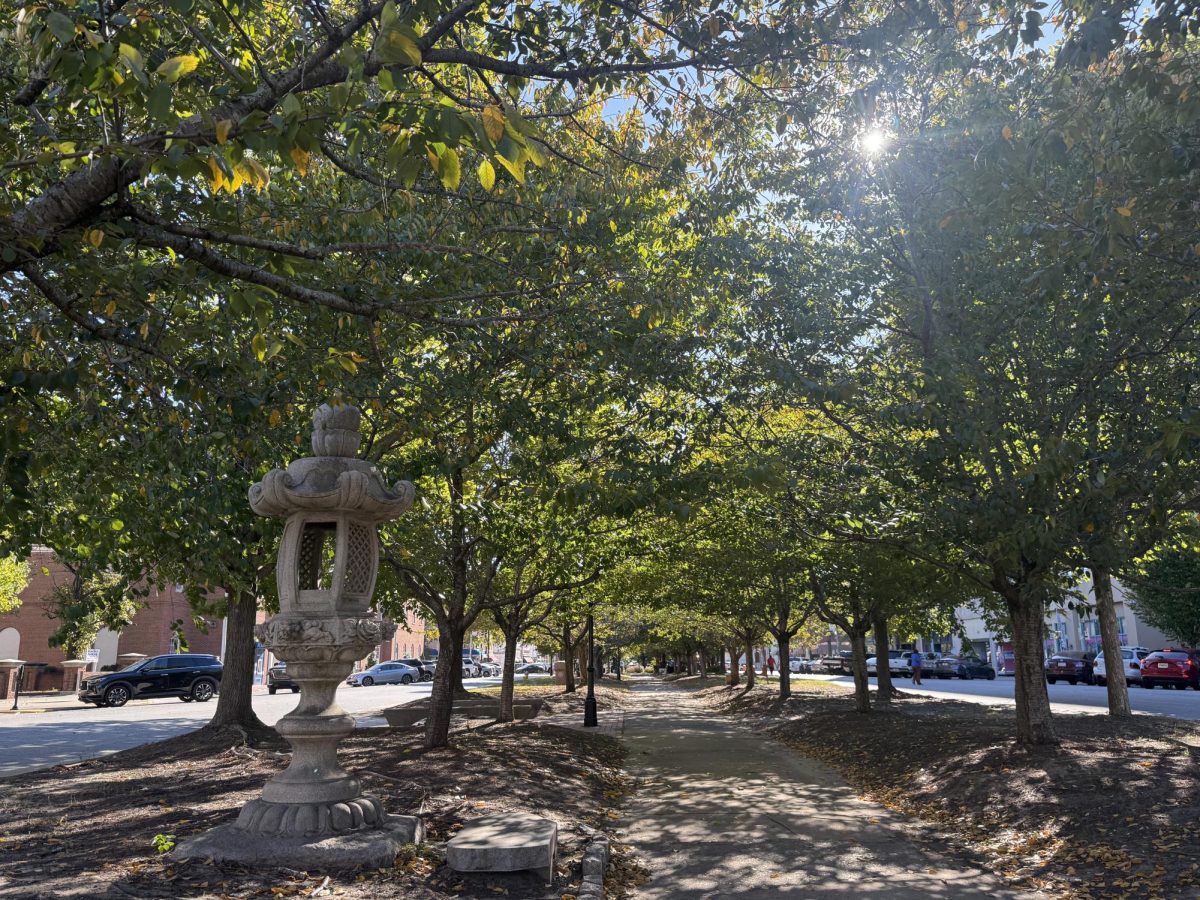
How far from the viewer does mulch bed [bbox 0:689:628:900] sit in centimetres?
567

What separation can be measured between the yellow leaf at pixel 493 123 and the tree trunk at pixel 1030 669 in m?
10.9

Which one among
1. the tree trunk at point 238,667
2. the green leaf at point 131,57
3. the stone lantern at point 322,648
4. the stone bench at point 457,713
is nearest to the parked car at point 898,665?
the stone bench at point 457,713

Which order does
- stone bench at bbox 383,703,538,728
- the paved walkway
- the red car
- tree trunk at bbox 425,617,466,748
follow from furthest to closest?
the red car
stone bench at bbox 383,703,538,728
tree trunk at bbox 425,617,466,748
the paved walkway

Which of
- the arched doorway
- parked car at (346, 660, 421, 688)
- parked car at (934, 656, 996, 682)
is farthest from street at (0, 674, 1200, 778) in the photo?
parked car at (346, 660, 421, 688)

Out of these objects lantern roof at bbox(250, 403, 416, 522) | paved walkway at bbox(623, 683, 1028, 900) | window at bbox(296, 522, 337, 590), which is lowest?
paved walkway at bbox(623, 683, 1028, 900)

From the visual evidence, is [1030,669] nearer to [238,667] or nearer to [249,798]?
[249,798]

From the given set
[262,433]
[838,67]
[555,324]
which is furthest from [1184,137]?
[262,433]

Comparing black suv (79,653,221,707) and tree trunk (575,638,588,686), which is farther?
tree trunk (575,638,588,686)

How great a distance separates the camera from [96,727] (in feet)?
70.3

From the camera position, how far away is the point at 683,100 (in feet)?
23.9

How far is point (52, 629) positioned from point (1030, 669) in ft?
152

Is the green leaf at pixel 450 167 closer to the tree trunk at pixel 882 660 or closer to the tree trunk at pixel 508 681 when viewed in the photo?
the tree trunk at pixel 508 681

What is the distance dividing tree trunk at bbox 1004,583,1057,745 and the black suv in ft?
91.8

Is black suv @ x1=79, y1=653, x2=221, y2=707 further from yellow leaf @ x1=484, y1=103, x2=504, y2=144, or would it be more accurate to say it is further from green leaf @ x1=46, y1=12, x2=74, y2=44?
yellow leaf @ x1=484, y1=103, x2=504, y2=144
